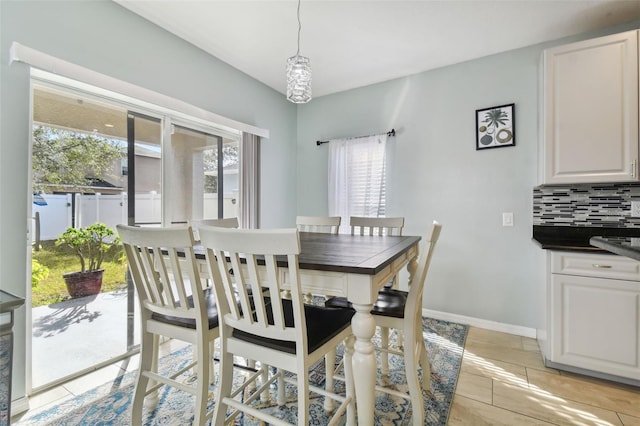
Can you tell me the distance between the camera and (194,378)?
192 centimetres

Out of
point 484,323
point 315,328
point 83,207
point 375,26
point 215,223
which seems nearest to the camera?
point 315,328

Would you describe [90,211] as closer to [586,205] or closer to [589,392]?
[589,392]

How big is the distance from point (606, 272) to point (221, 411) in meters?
2.32

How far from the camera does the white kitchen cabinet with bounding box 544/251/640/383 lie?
5.86 feet

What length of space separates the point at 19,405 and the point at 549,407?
115 inches

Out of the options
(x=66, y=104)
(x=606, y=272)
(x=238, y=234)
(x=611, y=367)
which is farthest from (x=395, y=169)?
(x=66, y=104)

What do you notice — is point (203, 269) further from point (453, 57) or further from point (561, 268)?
point (453, 57)

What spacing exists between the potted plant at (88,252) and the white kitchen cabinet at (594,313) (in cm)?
314

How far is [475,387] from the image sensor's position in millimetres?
1836

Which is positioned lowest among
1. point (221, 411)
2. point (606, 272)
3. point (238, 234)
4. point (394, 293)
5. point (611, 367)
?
point (611, 367)

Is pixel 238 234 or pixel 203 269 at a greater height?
pixel 238 234

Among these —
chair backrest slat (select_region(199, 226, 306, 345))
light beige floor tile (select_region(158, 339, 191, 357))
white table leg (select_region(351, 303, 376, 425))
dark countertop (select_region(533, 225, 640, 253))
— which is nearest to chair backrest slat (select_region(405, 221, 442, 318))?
white table leg (select_region(351, 303, 376, 425))

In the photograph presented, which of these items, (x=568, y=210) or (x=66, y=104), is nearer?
(x=66, y=104)

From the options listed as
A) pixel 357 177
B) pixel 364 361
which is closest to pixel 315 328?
pixel 364 361
